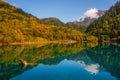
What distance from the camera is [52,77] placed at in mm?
45750

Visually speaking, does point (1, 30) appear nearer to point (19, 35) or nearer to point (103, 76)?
point (19, 35)

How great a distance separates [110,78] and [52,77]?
11.0 m

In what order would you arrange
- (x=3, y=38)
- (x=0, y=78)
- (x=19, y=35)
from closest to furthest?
(x=0, y=78), (x=3, y=38), (x=19, y=35)

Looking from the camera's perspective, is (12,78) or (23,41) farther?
(23,41)

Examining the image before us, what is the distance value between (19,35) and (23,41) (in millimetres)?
6808

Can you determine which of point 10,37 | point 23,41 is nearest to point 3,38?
point 10,37

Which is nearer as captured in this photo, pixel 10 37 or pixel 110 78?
pixel 110 78

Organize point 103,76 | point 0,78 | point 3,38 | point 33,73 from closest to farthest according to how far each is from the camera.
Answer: point 0,78
point 103,76
point 33,73
point 3,38

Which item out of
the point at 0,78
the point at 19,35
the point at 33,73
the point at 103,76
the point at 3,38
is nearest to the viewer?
the point at 0,78

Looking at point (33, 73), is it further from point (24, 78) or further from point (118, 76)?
point (118, 76)

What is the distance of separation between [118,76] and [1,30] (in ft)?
478

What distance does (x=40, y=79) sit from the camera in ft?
144

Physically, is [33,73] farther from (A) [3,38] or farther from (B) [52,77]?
(A) [3,38]

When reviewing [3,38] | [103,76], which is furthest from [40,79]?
[3,38]
